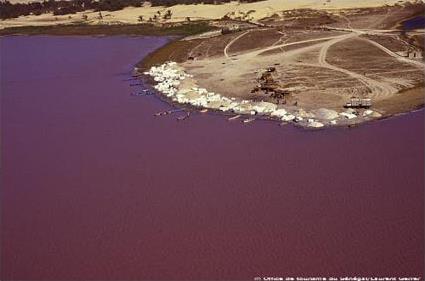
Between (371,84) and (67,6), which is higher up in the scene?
(67,6)

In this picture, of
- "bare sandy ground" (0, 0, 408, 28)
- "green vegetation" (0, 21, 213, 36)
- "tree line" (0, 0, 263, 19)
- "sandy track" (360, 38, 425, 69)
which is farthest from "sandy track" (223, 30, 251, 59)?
"tree line" (0, 0, 263, 19)

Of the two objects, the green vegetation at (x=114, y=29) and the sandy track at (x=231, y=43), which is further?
the green vegetation at (x=114, y=29)

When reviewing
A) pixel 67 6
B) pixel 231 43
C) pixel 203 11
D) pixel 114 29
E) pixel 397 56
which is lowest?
pixel 397 56

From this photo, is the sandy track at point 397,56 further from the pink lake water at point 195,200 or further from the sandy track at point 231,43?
the sandy track at point 231,43

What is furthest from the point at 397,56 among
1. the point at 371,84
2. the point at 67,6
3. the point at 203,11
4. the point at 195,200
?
the point at 67,6

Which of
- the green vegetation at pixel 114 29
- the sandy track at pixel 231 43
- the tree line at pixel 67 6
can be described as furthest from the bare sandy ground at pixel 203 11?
the sandy track at pixel 231 43

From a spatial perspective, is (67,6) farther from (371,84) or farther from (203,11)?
(371,84)
